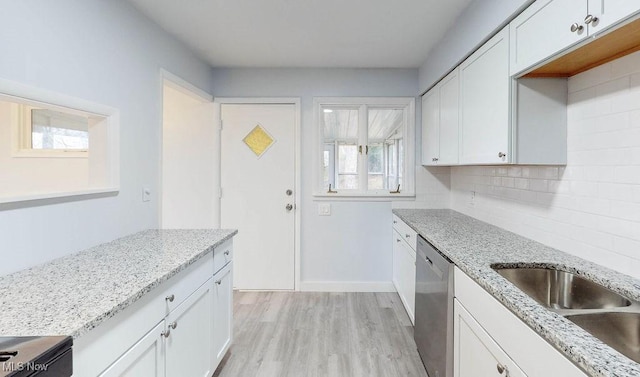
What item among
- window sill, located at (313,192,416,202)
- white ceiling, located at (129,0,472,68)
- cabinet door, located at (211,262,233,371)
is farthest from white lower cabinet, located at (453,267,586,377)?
window sill, located at (313,192,416,202)

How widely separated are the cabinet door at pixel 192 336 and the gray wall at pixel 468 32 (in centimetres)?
217

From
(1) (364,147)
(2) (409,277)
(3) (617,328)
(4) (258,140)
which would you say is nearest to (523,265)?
(3) (617,328)

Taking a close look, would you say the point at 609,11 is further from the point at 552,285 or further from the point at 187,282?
the point at 187,282

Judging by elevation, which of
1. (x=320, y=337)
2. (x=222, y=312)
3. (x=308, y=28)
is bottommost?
(x=320, y=337)

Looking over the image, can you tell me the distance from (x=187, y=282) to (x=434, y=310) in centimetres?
137

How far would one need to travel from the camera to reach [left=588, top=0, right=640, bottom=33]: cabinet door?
973 mm

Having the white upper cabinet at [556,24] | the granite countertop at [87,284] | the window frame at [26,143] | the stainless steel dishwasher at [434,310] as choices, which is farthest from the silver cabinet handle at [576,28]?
the window frame at [26,143]

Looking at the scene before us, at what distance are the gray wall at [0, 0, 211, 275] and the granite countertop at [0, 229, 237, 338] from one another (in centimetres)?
11

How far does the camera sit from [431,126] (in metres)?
3.01

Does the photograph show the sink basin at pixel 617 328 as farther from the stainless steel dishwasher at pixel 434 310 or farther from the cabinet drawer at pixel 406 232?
the cabinet drawer at pixel 406 232

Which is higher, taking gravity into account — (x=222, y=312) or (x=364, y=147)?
(x=364, y=147)

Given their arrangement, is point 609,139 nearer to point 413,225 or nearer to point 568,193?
point 568,193

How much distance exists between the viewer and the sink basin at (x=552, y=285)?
137cm

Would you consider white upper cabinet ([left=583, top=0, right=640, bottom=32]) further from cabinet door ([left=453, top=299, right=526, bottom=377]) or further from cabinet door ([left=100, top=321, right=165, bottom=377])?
cabinet door ([left=100, top=321, right=165, bottom=377])
